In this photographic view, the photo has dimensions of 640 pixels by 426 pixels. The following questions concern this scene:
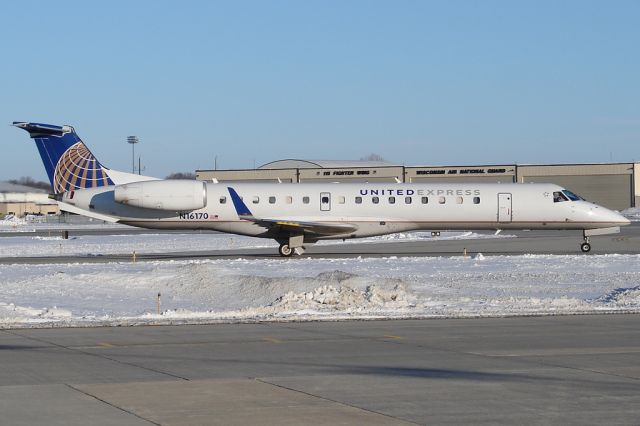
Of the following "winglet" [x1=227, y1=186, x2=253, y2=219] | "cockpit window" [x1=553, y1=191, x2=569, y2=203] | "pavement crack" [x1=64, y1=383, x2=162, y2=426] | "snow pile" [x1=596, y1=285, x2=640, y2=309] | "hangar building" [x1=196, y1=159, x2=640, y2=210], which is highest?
"hangar building" [x1=196, y1=159, x2=640, y2=210]

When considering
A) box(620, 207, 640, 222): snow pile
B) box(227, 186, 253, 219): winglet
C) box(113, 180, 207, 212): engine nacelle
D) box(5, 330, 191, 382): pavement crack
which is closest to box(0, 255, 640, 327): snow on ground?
box(5, 330, 191, 382): pavement crack

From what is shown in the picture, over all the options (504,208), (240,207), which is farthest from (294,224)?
(504,208)

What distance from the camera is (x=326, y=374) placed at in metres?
12.0

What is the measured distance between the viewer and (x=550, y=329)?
1669 cm

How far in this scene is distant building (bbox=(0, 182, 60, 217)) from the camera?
11012 cm

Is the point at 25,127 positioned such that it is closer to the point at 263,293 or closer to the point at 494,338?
the point at 263,293

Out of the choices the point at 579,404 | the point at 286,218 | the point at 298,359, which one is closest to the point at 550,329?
the point at 298,359

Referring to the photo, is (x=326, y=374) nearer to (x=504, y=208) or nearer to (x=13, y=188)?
(x=504, y=208)

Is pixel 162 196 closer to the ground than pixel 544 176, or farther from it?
closer to the ground

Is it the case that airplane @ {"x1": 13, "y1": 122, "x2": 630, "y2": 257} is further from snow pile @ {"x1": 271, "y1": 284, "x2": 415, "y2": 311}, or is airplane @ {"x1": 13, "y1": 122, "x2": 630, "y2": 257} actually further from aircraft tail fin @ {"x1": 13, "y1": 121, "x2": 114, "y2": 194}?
snow pile @ {"x1": 271, "y1": 284, "x2": 415, "y2": 311}

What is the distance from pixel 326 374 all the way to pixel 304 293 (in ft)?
31.2

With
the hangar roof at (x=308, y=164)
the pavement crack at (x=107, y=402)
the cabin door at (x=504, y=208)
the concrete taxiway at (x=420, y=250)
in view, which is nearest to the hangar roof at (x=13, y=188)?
the hangar roof at (x=308, y=164)

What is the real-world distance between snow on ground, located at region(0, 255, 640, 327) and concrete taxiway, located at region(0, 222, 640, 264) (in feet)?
21.6

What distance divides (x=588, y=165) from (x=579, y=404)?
270ft
